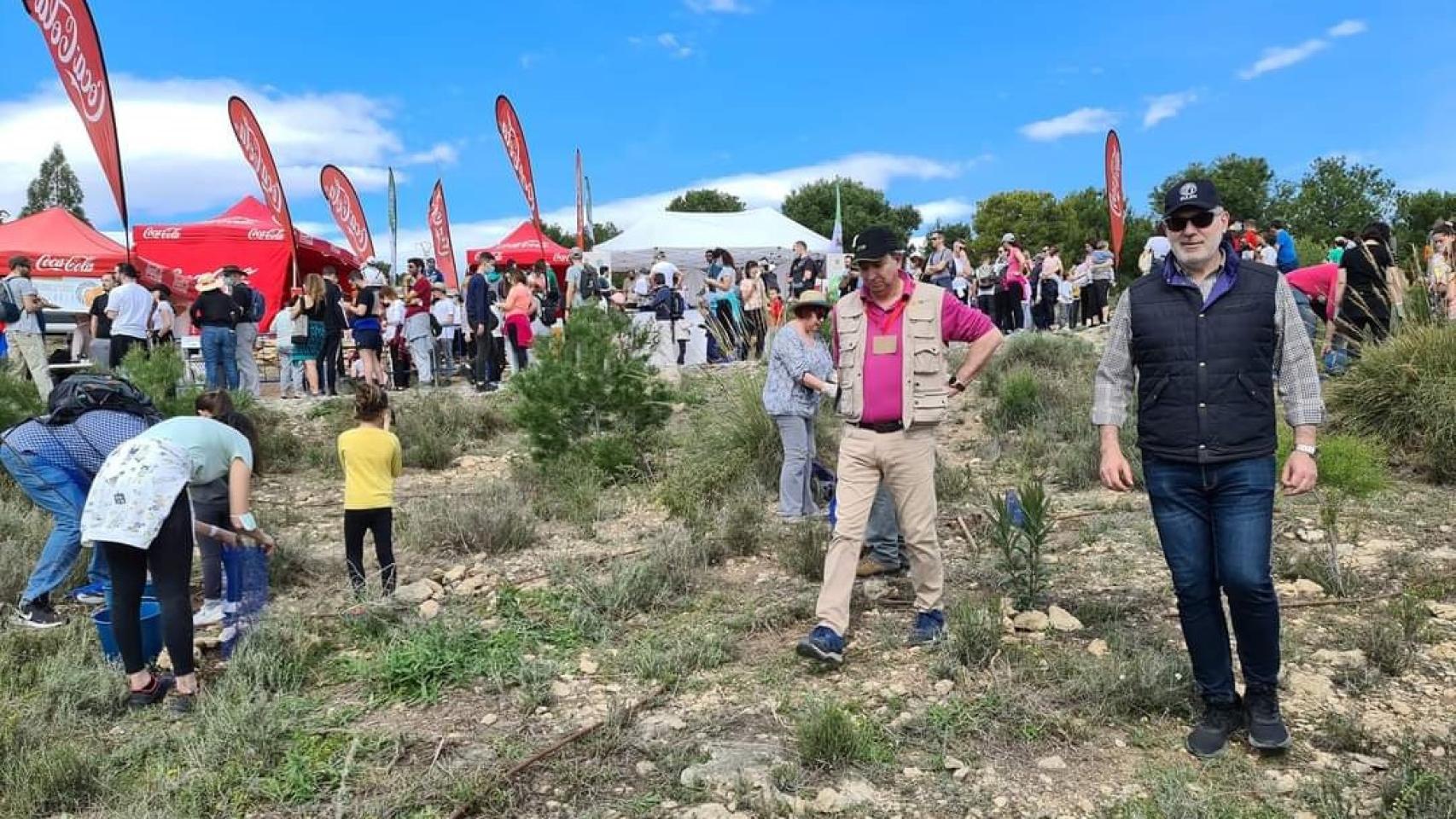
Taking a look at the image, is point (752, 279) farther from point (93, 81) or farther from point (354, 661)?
point (354, 661)

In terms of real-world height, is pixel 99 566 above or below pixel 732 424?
below

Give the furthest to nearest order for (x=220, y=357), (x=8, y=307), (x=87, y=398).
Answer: (x=220, y=357)
(x=8, y=307)
(x=87, y=398)

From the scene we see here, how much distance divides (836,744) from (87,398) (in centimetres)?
409

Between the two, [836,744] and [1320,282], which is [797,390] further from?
[1320,282]

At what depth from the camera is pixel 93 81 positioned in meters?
10.7

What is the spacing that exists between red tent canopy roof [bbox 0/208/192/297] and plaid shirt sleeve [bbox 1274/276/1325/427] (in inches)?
702

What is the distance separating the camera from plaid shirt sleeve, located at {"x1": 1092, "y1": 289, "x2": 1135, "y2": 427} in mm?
3301

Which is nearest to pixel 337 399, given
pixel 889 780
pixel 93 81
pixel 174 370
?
pixel 174 370

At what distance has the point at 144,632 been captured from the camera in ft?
14.0

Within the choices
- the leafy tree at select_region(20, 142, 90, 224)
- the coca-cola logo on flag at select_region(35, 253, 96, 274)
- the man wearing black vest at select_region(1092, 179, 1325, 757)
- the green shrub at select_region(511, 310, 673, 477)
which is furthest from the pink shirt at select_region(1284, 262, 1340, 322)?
the leafy tree at select_region(20, 142, 90, 224)

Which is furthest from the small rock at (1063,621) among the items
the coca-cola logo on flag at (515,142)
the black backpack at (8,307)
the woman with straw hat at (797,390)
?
the coca-cola logo on flag at (515,142)

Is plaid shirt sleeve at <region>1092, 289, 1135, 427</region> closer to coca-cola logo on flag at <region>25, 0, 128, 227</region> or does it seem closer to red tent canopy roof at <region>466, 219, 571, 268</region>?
coca-cola logo on flag at <region>25, 0, 128, 227</region>

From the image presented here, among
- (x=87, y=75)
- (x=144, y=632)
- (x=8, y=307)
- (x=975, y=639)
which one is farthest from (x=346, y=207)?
(x=975, y=639)

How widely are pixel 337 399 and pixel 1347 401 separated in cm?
1036
